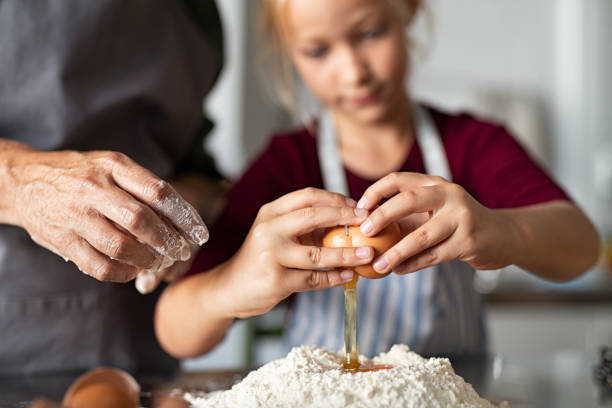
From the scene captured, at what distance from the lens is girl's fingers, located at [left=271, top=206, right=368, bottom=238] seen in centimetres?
54

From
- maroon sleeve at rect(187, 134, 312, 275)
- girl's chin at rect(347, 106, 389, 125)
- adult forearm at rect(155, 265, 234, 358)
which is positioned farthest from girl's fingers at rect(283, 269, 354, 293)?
girl's chin at rect(347, 106, 389, 125)

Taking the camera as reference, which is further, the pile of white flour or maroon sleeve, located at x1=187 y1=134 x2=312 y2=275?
maroon sleeve, located at x1=187 y1=134 x2=312 y2=275

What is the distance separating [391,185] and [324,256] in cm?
9

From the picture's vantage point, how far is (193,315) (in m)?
0.75

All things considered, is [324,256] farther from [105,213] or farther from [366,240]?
[105,213]

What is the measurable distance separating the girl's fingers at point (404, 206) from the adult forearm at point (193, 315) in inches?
8.3

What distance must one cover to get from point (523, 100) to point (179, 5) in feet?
7.40

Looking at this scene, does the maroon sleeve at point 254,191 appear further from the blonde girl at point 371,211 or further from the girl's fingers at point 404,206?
the girl's fingers at point 404,206

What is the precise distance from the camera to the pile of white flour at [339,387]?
49 centimetres

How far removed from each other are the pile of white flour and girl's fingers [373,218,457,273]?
0.09 m

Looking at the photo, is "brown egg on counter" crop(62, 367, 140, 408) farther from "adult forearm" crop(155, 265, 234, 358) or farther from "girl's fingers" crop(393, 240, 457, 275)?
"girl's fingers" crop(393, 240, 457, 275)

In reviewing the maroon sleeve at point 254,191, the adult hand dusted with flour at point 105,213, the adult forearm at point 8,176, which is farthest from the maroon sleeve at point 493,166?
the adult forearm at point 8,176

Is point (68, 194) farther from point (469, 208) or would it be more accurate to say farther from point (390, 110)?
point (390, 110)

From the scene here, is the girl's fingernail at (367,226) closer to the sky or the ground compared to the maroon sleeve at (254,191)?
closer to the ground
